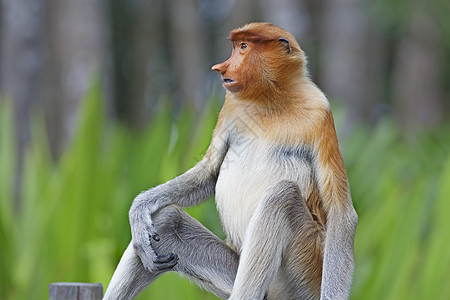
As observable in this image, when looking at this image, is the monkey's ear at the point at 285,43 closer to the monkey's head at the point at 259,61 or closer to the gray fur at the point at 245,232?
the monkey's head at the point at 259,61

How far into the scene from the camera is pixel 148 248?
1577 mm

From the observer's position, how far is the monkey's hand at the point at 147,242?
5.15 ft

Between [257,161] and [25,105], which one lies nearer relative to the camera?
[257,161]

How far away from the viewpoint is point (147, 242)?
5.19 feet

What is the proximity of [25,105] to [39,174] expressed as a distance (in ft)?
5.22

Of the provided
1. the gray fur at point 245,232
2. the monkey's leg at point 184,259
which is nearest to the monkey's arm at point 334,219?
the gray fur at point 245,232

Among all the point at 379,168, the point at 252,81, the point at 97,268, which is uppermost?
the point at 252,81

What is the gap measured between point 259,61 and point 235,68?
7 centimetres

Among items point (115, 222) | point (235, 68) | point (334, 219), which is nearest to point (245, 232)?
point (334, 219)

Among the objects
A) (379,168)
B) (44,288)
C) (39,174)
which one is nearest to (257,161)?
(44,288)

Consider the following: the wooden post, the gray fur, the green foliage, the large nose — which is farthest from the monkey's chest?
the green foliage

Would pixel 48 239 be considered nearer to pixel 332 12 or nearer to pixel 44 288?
pixel 44 288

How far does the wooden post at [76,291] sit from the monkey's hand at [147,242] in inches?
9.8

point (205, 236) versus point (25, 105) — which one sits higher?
point (205, 236)
